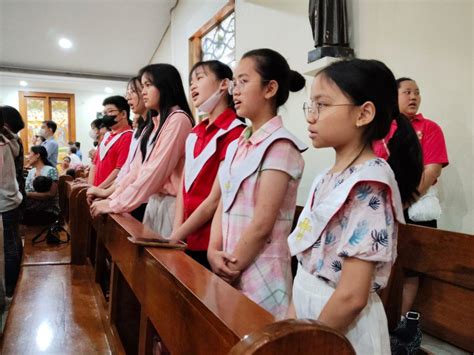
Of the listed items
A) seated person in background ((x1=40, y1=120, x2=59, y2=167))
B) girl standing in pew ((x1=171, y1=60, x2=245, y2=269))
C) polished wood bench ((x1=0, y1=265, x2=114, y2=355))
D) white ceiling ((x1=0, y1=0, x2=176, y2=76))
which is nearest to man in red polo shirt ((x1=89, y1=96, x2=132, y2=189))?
polished wood bench ((x1=0, y1=265, x2=114, y2=355))

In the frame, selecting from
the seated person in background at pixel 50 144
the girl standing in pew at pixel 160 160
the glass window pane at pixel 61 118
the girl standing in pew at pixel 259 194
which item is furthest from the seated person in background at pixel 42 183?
the glass window pane at pixel 61 118

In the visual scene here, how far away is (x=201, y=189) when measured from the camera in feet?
5.25

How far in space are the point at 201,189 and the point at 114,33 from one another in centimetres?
656

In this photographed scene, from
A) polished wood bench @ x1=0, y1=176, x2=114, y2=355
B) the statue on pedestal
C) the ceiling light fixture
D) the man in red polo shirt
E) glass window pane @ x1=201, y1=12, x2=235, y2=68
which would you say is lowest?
polished wood bench @ x1=0, y1=176, x2=114, y2=355

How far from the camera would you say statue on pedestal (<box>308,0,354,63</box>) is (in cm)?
281

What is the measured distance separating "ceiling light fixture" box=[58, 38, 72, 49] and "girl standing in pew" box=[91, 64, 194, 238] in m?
6.31

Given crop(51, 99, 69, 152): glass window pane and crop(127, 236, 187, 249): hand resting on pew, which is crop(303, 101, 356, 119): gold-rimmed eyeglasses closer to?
crop(127, 236, 187, 249): hand resting on pew

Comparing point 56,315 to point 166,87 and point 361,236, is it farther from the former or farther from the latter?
point 361,236

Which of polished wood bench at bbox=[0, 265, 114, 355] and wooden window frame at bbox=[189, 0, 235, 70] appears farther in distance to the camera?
wooden window frame at bbox=[189, 0, 235, 70]

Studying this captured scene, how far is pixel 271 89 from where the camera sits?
1359mm

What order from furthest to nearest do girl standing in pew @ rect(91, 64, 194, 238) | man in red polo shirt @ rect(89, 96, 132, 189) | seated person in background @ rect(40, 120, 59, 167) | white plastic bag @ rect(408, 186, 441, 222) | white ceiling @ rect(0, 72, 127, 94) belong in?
1. white ceiling @ rect(0, 72, 127, 94)
2. seated person in background @ rect(40, 120, 59, 167)
3. man in red polo shirt @ rect(89, 96, 132, 189)
4. white plastic bag @ rect(408, 186, 441, 222)
5. girl standing in pew @ rect(91, 64, 194, 238)

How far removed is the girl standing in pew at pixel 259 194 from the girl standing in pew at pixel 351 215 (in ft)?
0.79

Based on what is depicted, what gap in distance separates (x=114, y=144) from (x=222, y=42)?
271cm

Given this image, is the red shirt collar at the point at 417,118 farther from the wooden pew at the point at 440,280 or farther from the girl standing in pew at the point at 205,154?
the girl standing in pew at the point at 205,154
